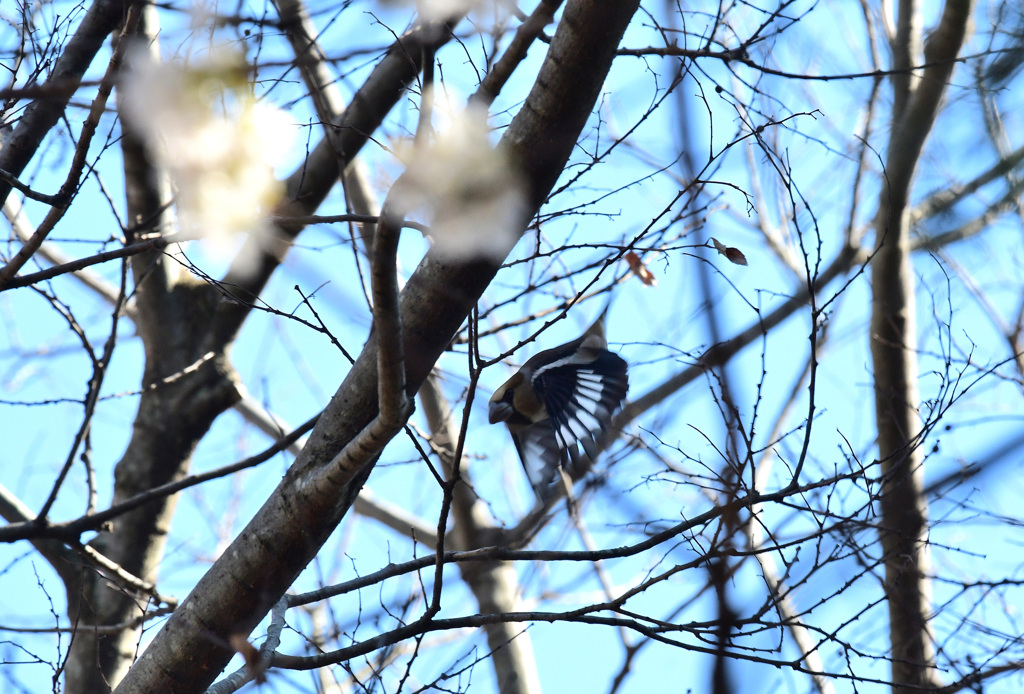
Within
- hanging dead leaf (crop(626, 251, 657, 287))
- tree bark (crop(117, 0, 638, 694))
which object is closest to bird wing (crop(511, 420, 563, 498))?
hanging dead leaf (crop(626, 251, 657, 287))

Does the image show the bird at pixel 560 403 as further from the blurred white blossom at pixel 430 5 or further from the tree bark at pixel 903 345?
the blurred white blossom at pixel 430 5

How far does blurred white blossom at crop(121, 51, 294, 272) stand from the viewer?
0.71 metres

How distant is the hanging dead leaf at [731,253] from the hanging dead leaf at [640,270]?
0.53m

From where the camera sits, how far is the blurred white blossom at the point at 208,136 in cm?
71

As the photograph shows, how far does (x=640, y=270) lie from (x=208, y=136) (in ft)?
6.53

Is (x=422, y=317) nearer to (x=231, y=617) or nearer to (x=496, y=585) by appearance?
(x=231, y=617)

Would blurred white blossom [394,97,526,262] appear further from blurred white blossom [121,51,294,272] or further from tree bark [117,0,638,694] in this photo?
tree bark [117,0,638,694]

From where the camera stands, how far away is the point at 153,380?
3477 millimetres

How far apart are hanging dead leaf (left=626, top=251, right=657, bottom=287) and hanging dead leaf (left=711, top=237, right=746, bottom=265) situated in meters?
0.53

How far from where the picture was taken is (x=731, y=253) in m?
1.81

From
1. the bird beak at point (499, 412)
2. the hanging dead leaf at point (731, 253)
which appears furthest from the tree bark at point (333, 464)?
the bird beak at point (499, 412)

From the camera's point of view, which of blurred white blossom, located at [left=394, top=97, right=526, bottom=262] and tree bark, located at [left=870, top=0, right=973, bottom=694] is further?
tree bark, located at [left=870, top=0, right=973, bottom=694]

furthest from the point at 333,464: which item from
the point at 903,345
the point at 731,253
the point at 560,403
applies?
the point at 903,345

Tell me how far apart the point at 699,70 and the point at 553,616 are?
5.13 feet
